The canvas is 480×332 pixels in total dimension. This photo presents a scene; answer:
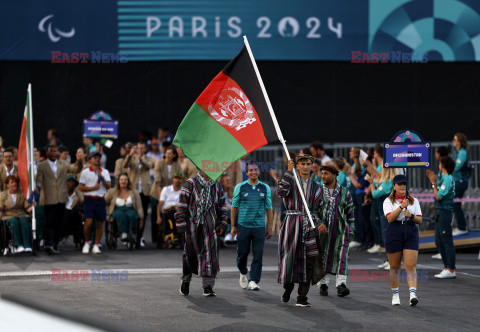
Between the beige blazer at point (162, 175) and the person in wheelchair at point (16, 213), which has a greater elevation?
the beige blazer at point (162, 175)

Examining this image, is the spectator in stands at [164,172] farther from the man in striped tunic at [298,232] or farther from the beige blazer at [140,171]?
the man in striped tunic at [298,232]

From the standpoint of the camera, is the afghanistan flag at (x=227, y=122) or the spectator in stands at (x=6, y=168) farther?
the spectator in stands at (x=6, y=168)

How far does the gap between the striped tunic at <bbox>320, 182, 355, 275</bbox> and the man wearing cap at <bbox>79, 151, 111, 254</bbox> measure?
6.61 metres

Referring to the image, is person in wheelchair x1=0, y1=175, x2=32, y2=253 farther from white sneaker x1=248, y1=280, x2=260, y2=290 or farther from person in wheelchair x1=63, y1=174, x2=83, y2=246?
white sneaker x1=248, y1=280, x2=260, y2=290

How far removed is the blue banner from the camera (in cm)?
2352

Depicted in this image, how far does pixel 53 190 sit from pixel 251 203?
6.01 metres

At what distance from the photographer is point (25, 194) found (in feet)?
52.4

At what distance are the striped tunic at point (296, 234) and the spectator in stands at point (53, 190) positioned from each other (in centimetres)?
722

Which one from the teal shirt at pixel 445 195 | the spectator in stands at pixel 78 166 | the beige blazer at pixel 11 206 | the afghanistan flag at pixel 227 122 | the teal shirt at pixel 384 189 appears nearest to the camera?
the afghanistan flag at pixel 227 122

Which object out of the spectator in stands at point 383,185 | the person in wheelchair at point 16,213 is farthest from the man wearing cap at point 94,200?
the spectator in stands at point 383,185

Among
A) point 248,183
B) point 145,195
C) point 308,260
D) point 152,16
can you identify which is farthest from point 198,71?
point 308,260

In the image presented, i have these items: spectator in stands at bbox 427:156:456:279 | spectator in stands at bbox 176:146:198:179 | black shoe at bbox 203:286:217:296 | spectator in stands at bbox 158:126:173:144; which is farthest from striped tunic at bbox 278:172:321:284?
spectator in stands at bbox 158:126:173:144

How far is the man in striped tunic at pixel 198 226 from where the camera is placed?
10.8m

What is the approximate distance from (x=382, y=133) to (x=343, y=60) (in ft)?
8.20
